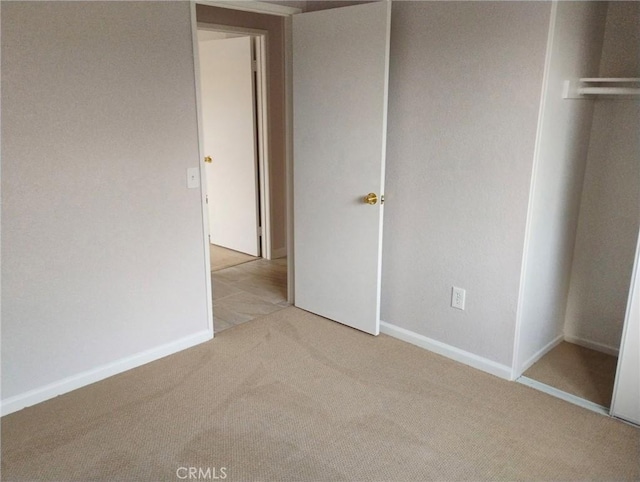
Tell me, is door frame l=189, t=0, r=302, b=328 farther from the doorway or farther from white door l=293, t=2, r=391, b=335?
the doorway

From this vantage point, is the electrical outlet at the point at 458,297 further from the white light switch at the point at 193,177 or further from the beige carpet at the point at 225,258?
the beige carpet at the point at 225,258

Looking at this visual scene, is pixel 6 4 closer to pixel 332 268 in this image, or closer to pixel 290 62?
pixel 290 62

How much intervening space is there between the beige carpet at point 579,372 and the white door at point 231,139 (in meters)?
2.81

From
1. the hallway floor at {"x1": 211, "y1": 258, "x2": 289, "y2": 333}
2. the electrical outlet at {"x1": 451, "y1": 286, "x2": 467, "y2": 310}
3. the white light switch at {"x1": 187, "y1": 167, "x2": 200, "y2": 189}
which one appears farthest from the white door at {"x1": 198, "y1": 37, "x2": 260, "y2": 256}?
the electrical outlet at {"x1": 451, "y1": 286, "x2": 467, "y2": 310}

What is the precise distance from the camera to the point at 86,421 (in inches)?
90.0

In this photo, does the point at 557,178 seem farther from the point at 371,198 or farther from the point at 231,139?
the point at 231,139

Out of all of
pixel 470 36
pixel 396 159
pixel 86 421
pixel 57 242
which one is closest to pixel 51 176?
pixel 57 242

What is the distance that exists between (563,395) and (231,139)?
11.4 ft

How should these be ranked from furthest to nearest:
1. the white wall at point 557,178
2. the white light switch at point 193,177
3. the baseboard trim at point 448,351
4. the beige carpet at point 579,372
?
the white light switch at point 193,177, the baseboard trim at point 448,351, the beige carpet at point 579,372, the white wall at point 557,178

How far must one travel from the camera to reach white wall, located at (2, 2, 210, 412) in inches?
86.1

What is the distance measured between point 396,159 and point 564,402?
1.54m

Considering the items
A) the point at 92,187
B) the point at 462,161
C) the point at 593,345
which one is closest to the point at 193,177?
the point at 92,187

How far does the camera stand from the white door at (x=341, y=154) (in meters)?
2.76

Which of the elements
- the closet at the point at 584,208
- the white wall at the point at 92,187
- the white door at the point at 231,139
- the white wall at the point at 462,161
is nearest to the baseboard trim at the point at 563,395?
the closet at the point at 584,208
